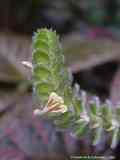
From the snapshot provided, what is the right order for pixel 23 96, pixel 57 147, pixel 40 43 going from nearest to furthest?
1. pixel 40 43
2. pixel 57 147
3. pixel 23 96

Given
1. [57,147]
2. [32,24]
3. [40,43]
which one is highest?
[32,24]

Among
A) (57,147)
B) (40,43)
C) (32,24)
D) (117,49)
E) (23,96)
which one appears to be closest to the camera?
(40,43)

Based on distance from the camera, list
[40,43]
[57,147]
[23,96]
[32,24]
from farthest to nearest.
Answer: [32,24]
[23,96]
[57,147]
[40,43]

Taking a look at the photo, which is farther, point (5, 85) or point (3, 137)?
point (5, 85)

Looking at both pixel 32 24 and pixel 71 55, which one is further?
pixel 32 24

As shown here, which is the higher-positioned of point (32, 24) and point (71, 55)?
point (32, 24)

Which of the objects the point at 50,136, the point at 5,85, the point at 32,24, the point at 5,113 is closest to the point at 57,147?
the point at 50,136

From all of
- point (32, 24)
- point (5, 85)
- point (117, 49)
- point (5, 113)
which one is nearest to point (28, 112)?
Answer: point (5, 113)

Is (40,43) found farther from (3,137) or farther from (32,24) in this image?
(32,24)

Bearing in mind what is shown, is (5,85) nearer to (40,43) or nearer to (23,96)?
(23,96)
